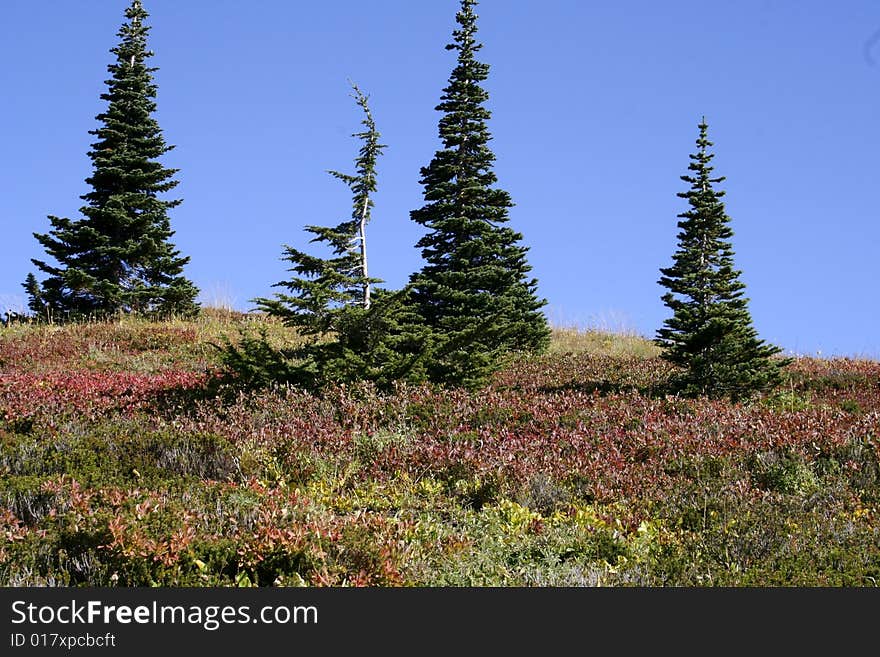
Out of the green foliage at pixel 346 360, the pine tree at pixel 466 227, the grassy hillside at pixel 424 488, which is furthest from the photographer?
the pine tree at pixel 466 227

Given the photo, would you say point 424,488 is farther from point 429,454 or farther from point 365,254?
point 365,254

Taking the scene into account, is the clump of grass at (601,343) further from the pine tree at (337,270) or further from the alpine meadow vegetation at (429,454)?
the pine tree at (337,270)

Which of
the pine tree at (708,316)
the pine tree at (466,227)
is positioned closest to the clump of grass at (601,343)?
the pine tree at (466,227)

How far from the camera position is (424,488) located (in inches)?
339

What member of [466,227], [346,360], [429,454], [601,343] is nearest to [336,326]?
[346,360]

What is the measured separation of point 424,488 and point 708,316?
1008 centimetres

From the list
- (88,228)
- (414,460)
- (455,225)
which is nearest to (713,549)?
(414,460)

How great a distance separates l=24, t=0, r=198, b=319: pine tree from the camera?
29.2 metres

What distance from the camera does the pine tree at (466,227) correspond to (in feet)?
75.9

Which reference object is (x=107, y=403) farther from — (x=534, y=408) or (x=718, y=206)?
(x=718, y=206)

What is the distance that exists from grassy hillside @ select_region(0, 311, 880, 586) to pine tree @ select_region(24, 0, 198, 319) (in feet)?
48.9

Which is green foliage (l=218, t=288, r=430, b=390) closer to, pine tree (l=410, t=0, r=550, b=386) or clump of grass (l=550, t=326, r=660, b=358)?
pine tree (l=410, t=0, r=550, b=386)

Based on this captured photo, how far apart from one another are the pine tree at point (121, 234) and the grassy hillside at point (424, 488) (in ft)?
48.9

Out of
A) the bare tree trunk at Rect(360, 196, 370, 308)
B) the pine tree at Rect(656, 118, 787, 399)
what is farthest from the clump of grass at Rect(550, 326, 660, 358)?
the bare tree trunk at Rect(360, 196, 370, 308)
